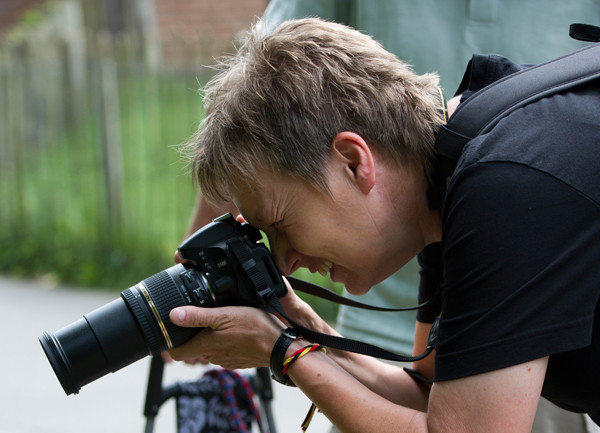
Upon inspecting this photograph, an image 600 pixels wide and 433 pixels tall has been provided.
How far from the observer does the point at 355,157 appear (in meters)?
1.54

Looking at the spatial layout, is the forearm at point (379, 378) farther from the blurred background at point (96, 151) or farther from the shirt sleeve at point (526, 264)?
the blurred background at point (96, 151)

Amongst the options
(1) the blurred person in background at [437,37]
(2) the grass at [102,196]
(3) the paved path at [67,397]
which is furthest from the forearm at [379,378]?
(2) the grass at [102,196]

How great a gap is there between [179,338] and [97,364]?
19 centimetres

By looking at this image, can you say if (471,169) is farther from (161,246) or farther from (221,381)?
(161,246)

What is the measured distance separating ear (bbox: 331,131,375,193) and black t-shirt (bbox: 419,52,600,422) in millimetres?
206

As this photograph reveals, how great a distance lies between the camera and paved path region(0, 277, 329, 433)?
12.8 ft

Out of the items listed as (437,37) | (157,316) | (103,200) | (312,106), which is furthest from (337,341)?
(103,200)


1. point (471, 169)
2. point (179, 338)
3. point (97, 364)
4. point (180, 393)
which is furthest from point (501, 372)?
point (180, 393)

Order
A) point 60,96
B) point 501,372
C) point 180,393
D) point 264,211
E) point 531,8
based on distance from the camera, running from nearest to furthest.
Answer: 1. point 501,372
2. point 264,211
3. point 531,8
4. point 180,393
5. point 60,96

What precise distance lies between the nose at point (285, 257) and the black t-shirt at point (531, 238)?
47 centimetres

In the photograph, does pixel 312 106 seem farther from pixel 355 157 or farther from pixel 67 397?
pixel 67 397

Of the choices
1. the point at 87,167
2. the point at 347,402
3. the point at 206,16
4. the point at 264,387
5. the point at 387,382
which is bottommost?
the point at 87,167

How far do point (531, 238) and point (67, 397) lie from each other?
11.2 ft

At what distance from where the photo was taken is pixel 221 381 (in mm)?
2408
